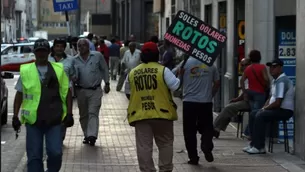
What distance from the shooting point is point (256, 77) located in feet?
41.1

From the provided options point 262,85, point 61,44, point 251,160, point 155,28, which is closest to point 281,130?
point 262,85

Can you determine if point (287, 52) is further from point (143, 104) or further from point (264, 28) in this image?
point (143, 104)

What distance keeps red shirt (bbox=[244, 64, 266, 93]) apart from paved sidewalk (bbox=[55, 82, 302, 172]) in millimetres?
1027

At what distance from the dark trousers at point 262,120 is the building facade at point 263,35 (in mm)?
212

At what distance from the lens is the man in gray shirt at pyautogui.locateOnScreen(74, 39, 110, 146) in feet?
40.7

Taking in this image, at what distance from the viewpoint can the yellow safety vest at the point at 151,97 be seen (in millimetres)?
8875

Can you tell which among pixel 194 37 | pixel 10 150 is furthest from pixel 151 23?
pixel 194 37

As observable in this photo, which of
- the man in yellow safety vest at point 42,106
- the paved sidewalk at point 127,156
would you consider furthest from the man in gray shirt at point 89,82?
the man in yellow safety vest at point 42,106

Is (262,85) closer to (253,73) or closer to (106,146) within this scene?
(253,73)

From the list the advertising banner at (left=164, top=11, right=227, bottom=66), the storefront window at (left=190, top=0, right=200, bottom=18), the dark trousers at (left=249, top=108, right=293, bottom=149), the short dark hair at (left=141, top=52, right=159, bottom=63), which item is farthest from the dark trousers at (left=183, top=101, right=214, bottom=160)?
the storefront window at (left=190, top=0, right=200, bottom=18)

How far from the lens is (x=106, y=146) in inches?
499

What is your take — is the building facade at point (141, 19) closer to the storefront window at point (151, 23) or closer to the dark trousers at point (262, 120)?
the storefront window at point (151, 23)

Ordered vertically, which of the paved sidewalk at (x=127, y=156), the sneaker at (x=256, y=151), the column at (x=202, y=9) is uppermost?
the column at (x=202, y=9)

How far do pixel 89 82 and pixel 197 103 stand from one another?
8.02 feet
